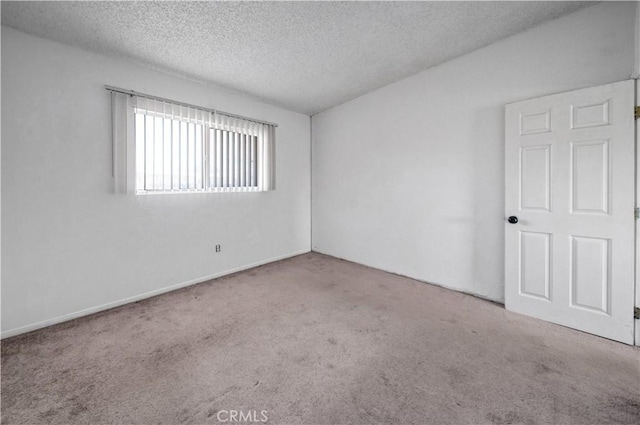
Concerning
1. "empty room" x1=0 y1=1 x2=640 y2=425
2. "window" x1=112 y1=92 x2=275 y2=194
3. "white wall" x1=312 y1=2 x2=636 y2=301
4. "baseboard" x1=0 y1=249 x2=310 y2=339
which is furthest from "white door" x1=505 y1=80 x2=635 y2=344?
"baseboard" x1=0 y1=249 x2=310 y2=339

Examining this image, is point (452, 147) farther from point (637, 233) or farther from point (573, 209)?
point (637, 233)

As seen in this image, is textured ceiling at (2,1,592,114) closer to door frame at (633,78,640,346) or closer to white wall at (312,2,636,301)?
white wall at (312,2,636,301)

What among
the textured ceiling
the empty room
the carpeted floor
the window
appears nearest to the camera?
the carpeted floor

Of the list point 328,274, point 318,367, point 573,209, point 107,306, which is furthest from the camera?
point 328,274

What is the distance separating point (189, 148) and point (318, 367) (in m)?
3.03

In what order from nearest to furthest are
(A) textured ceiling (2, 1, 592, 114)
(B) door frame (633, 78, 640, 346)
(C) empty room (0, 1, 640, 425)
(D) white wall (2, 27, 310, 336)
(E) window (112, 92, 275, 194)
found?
(C) empty room (0, 1, 640, 425) → (B) door frame (633, 78, 640, 346) → (A) textured ceiling (2, 1, 592, 114) → (D) white wall (2, 27, 310, 336) → (E) window (112, 92, 275, 194)

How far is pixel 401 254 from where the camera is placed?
3736 millimetres

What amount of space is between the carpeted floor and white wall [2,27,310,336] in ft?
1.14

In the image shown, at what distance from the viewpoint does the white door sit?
6.77ft

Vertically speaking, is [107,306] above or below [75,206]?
below

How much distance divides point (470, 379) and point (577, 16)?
3.20 m

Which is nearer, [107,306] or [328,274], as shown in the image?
[107,306]

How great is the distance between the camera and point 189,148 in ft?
11.0

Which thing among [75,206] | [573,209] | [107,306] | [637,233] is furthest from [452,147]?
[107,306]
